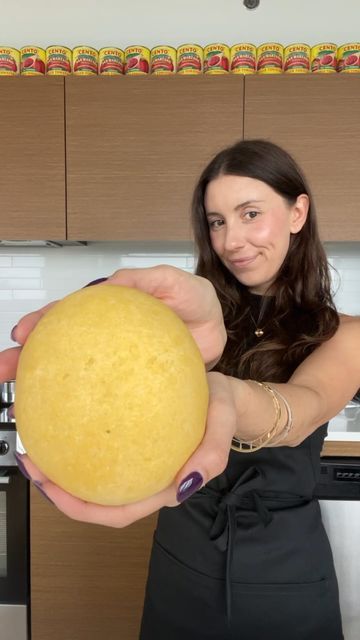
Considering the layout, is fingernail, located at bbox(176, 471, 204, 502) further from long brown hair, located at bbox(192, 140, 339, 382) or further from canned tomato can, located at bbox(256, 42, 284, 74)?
canned tomato can, located at bbox(256, 42, 284, 74)

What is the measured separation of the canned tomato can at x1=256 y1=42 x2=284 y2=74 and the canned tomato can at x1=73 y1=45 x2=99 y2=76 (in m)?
0.59

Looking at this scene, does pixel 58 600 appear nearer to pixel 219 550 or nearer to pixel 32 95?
pixel 219 550

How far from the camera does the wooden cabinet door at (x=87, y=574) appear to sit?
1463 mm

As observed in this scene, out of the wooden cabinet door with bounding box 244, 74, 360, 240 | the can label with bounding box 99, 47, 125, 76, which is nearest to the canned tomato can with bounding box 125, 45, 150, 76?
the can label with bounding box 99, 47, 125, 76

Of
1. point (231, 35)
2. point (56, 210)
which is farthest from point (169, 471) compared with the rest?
point (231, 35)

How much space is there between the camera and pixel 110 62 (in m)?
1.82

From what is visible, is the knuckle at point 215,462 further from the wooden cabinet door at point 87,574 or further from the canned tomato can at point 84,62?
the canned tomato can at point 84,62

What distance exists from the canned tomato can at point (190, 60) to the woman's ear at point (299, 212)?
3.41 ft

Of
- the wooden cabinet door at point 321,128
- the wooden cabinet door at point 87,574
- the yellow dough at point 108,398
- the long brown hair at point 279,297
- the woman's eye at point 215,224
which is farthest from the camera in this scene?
the wooden cabinet door at point 321,128

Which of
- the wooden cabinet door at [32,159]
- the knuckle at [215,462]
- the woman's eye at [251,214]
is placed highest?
the wooden cabinet door at [32,159]

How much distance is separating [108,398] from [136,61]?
1.76 metres

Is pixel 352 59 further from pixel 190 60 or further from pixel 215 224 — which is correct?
pixel 215 224

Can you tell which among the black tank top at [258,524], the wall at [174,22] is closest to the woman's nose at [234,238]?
the black tank top at [258,524]

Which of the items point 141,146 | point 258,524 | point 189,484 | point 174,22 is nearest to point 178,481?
point 189,484
